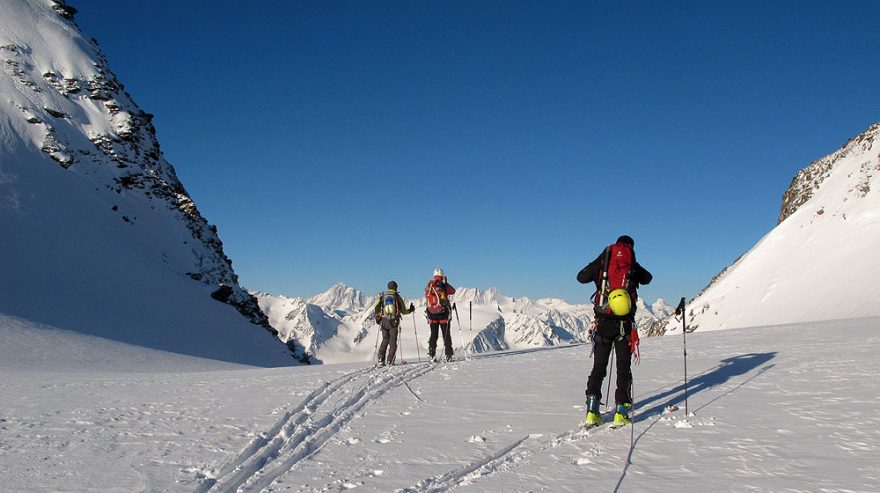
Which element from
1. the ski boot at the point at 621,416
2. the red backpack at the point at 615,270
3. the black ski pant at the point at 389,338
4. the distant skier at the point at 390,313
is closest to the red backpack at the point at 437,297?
the distant skier at the point at 390,313

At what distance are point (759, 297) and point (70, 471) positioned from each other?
44952 mm

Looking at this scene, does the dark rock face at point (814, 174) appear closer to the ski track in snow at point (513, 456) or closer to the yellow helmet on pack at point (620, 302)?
the yellow helmet on pack at point (620, 302)

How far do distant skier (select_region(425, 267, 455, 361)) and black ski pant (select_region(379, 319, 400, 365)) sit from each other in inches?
42.3

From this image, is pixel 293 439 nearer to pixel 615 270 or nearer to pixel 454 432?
pixel 454 432

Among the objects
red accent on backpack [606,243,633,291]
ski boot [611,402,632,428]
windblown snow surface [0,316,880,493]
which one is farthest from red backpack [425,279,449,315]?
ski boot [611,402,632,428]

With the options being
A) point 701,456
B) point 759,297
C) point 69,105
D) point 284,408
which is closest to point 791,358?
point 701,456

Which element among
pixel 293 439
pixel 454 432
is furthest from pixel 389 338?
pixel 293 439

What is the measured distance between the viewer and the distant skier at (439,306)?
1617 centimetres

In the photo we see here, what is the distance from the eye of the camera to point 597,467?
5316mm

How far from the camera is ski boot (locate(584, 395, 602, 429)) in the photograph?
6977 mm

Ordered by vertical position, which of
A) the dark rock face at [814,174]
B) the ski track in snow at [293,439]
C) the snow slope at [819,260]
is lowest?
the ski track in snow at [293,439]

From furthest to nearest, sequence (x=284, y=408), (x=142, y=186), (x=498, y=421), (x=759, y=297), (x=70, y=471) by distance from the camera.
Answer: (x=142, y=186), (x=759, y=297), (x=284, y=408), (x=498, y=421), (x=70, y=471)

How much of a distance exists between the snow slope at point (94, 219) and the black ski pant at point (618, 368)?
27109 mm

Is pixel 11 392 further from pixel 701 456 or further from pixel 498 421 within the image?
pixel 701 456
